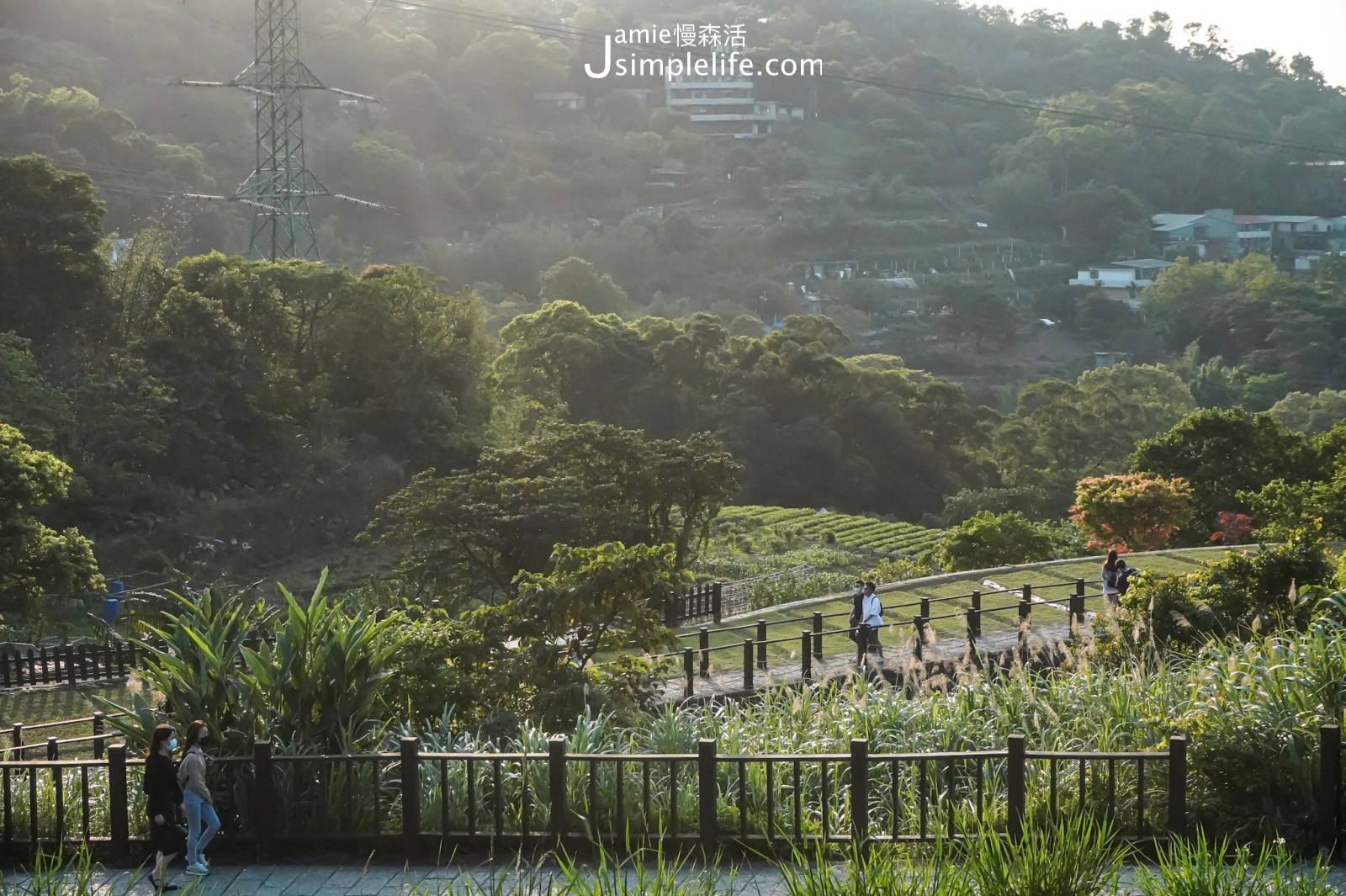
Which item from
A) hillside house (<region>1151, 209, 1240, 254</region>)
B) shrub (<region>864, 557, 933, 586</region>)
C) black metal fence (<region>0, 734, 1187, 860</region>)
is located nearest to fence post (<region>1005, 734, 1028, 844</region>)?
black metal fence (<region>0, 734, 1187, 860</region>)

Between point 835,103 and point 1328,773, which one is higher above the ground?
point 835,103

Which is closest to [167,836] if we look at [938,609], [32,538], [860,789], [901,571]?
[860,789]

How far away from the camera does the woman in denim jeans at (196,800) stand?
7.38 metres

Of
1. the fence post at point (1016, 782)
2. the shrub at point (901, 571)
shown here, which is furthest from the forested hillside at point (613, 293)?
the fence post at point (1016, 782)

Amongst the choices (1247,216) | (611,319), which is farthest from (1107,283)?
(611,319)

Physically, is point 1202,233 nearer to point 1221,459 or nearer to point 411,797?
point 1221,459

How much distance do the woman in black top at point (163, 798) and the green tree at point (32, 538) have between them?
13217 millimetres

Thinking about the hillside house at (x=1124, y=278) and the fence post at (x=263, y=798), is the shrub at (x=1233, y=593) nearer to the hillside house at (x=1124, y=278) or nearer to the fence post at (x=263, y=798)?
the fence post at (x=263, y=798)

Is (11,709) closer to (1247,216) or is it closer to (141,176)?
(141,176)

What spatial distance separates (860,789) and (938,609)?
10.0 meters

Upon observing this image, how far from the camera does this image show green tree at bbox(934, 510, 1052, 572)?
76.9ft

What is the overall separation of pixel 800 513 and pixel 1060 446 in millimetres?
15127

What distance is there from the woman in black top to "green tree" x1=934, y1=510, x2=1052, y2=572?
1780cm

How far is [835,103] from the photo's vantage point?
129250 millimetres
